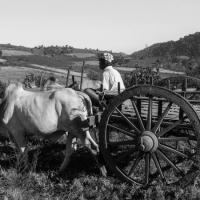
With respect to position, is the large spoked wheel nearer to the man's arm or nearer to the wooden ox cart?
the wooden ox cart

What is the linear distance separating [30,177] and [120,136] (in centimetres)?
283

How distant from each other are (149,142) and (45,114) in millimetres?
1910

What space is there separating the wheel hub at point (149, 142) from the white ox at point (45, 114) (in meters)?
1.17

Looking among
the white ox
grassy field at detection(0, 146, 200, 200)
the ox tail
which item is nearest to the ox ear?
the white ox

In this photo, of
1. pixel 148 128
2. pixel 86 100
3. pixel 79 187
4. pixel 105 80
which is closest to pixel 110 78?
pixel 105 80

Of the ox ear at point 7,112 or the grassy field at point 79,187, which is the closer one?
the grassy field at point 79,187

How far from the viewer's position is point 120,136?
782 centimetres

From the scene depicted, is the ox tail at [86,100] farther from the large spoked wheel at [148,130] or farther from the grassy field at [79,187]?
the grassy field at [79,187]

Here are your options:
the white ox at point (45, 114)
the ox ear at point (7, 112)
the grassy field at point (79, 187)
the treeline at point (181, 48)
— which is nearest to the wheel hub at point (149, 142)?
the grassy field at point (79, 187)

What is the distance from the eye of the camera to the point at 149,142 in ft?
15.7

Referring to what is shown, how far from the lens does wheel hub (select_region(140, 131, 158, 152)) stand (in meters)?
4.79

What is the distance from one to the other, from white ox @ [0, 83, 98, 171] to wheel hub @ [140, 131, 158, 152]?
3.83ft

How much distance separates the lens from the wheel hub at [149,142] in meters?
4.79

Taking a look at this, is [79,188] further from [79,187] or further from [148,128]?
[148,128]
